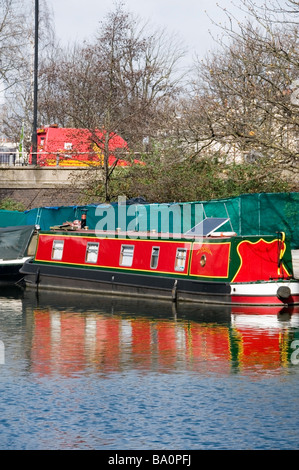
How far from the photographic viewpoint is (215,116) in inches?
1057

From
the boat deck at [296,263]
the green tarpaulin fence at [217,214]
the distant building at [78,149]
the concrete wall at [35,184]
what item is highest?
the distant building at [78,149]

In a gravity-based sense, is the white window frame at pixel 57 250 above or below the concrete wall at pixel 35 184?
below

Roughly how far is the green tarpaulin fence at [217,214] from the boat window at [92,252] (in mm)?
4506

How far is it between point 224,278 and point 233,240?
1.11 metres

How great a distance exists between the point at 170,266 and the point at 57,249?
544 cm

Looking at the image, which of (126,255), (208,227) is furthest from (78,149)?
(208,227)

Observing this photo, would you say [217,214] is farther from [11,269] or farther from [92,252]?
[11,269]

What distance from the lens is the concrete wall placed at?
46594 mm

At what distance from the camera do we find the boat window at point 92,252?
29.3 m

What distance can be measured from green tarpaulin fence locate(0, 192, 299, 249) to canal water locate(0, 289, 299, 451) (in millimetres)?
9207

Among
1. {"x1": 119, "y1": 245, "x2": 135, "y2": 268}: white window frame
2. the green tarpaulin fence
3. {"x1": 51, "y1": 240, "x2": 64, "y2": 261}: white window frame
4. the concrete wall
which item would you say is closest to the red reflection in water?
{"x1": 119, "y1": 245, "x2": 135, "y2": 268}: white window frame

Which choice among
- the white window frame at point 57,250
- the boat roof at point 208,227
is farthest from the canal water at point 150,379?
the white window frame at point 57,250

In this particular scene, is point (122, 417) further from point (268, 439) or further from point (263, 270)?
point (263, 270)

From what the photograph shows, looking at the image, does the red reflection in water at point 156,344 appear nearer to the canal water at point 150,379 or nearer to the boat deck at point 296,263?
the canal water at point 150,379
